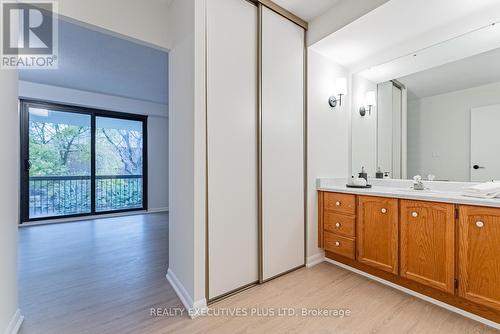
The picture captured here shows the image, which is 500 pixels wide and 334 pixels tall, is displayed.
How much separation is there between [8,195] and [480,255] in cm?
313

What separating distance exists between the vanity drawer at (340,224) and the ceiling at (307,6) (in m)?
2.10

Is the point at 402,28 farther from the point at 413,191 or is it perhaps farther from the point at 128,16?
the point at 128,16

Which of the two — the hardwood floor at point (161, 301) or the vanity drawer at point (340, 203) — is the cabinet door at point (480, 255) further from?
the vanity drawer at point (340, 203)

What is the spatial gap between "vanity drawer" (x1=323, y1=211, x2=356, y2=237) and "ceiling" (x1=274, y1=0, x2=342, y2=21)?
2104mm

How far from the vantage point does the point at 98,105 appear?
15.4 feet

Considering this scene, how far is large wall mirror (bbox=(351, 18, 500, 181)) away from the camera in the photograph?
77.2 inches

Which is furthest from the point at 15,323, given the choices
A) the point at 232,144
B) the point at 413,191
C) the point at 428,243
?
the point at 413,191

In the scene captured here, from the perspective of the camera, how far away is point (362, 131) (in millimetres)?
2881

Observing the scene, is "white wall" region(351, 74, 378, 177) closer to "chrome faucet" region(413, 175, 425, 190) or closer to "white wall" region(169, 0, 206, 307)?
"chrome faucet" region(413, 175, 425, 190)

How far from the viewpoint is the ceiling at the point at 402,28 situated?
181cm

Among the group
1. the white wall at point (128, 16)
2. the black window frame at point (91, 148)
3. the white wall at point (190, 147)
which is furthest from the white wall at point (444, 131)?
the black window frame at point (91, 148)

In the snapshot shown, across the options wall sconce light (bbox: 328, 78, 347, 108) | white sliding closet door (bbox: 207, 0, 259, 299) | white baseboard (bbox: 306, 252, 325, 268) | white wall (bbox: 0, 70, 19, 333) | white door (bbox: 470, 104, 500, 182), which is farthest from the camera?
wall sconce light (bbox: 328, 78, 347, 108)

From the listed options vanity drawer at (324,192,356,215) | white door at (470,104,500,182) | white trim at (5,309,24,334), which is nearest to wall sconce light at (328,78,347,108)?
vanity drawer at (324,192,356,215)

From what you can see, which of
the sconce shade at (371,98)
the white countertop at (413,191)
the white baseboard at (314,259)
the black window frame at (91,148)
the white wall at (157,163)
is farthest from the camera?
the white wall at (157,163)
